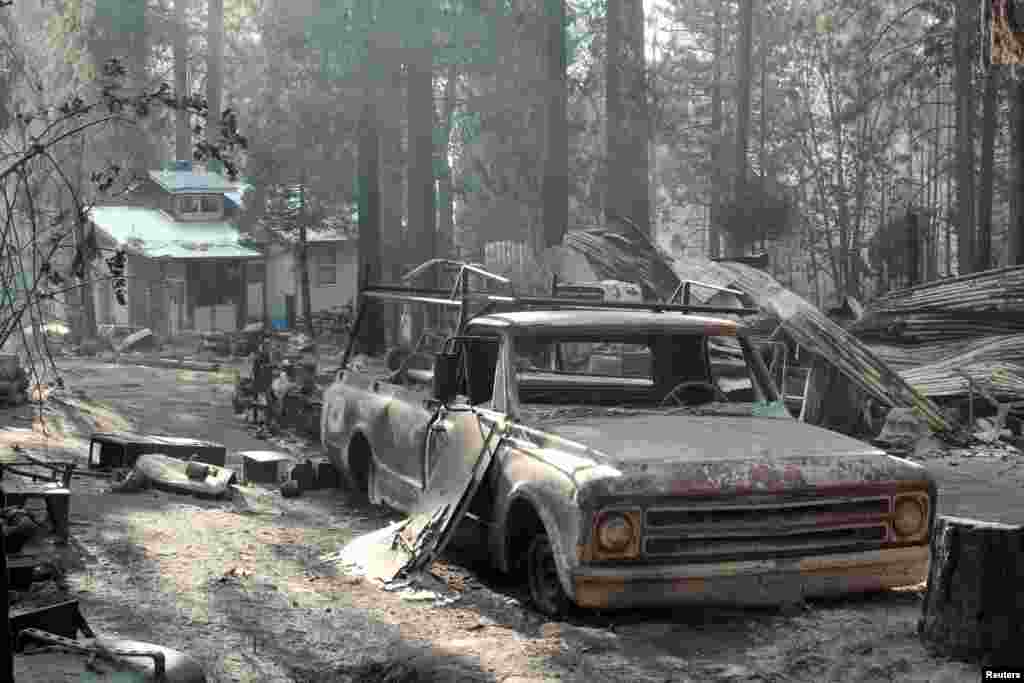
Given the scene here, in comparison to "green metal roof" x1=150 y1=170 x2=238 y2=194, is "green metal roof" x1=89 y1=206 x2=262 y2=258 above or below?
below

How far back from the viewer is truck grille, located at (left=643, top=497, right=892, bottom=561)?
6418mm

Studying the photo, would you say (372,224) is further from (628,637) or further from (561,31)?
(628,637)

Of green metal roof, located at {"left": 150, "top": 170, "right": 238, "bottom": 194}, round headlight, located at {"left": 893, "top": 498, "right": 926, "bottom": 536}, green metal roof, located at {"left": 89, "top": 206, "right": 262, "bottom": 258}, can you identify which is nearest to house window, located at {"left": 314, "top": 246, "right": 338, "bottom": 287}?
green metal roof, located at {"left": 89, "top": 206, "right": 262, "bottom": 258}

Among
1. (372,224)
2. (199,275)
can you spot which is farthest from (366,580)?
(199,275)

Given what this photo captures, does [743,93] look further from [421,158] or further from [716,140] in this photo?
[421,158]

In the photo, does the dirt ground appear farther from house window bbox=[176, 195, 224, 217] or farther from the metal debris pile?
house window bbox=[176, 195, 224, 217]

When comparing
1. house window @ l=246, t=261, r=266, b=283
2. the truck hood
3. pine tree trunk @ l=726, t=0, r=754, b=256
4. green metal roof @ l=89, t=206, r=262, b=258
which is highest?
pine tree trunk @ l=726, t=0, r=754, b=256

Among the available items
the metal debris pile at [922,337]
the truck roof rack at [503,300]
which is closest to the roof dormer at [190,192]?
the metal debris pile at [922,337]

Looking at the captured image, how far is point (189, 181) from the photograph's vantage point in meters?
45.0

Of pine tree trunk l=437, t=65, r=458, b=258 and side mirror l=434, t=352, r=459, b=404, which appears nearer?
side mirror l=434, t=352, r=459, b=404

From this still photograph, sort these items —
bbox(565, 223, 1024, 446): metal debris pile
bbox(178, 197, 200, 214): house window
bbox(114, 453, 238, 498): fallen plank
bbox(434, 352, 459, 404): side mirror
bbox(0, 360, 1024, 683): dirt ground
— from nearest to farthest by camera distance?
1. bbox(0, 360, 1024, 683): dirt ground
2. bbox(434, 352, 459, 404): side mirror
3. bbox(114, 453, 238, 498): fallen plank
4. bbox(565, 223, 1024, 446): metal debris pile
5. bbox(178, 197, 200, 214): house window

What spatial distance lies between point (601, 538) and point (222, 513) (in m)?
4.77

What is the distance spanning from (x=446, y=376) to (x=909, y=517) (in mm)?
3016

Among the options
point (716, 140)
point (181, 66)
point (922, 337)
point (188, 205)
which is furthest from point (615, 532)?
point (181, 66)
